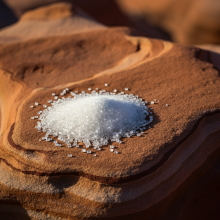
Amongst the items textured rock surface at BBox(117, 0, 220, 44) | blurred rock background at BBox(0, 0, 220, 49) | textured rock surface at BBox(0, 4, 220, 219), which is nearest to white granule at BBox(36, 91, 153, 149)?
textured rock surface at BBox(0, 4, 220, 219)

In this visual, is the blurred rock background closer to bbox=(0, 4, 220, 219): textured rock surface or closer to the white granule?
bbox=(0, 4, 220, 219): textured rock surface

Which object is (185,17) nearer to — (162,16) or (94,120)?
(162,16)

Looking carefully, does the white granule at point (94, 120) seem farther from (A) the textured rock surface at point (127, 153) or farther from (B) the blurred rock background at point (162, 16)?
(B) the blurred rock background at point (162, 16)

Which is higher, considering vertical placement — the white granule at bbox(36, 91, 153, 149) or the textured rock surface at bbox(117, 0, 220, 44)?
the white granule at bbox(36, 91, 153, 149)

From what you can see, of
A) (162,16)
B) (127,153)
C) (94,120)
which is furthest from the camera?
(162,16)

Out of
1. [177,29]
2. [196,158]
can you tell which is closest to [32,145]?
[196,158]

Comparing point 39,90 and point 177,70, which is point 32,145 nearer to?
point 39,90

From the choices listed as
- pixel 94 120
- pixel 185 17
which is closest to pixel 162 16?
pixel 185 17
